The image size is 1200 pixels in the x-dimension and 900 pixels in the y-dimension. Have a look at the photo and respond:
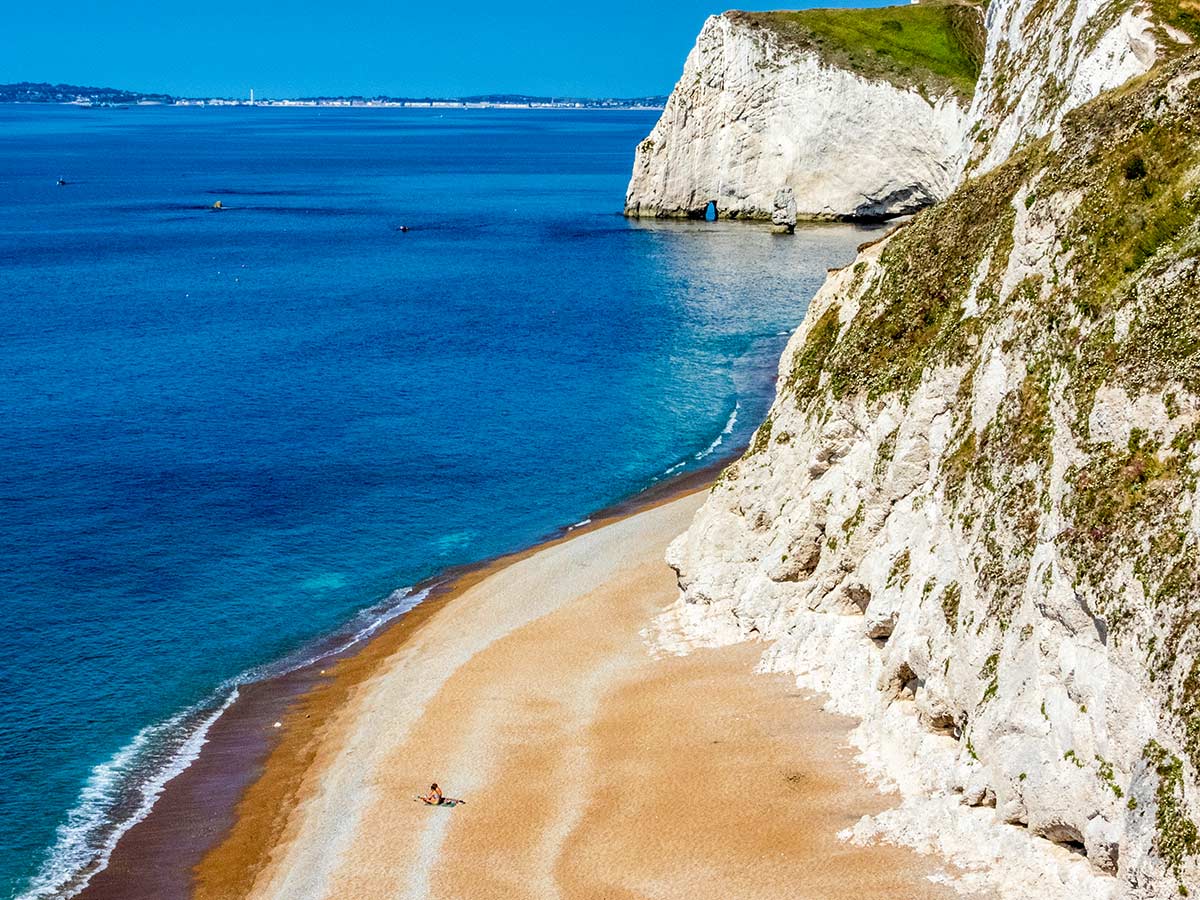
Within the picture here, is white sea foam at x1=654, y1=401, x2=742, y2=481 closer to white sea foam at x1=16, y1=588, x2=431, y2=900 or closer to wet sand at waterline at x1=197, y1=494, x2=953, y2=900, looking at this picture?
wet sand at waterline at x1=197, y1=494, x2=953, y2=900

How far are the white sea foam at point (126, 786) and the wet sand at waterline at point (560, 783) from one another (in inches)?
94.0

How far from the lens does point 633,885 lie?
85.1 ft

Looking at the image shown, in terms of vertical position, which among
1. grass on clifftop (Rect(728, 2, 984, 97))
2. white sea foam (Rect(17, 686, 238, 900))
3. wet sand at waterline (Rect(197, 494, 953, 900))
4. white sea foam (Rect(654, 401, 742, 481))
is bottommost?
white sea foam (Rect(17, 686, 238, 900))

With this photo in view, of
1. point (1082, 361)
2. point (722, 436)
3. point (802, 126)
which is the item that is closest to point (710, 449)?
point (722, 436)

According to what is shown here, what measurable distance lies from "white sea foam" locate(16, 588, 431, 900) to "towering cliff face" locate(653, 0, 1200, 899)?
505 inches

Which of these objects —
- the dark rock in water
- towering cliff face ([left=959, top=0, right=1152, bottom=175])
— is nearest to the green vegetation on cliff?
towering cliff face ([left=959, top=0, right=1152, bottom=175])

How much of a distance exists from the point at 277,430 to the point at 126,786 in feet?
100

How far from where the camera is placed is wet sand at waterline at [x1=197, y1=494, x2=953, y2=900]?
86.3 ft

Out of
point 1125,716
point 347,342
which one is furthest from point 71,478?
point 1125,716

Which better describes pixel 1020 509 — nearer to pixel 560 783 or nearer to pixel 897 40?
pixel 560 783

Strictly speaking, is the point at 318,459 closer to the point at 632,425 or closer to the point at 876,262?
the point at 632,425

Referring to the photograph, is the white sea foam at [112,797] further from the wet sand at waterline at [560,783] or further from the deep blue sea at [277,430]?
the wet sand at waterline at [560,783]

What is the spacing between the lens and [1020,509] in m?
26.0

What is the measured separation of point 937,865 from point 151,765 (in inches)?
798
